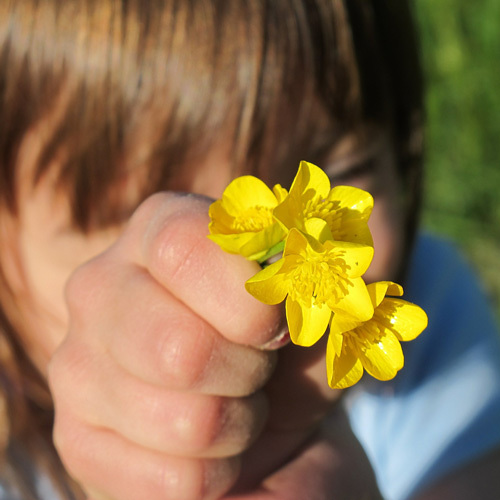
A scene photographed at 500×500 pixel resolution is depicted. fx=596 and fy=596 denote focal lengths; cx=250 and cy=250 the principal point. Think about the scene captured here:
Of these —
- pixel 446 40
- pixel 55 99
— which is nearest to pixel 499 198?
pixel 446 40

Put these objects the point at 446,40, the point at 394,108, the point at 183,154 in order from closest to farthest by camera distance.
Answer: the point at 183,154 → the point at 394,108 → the point at 446,40

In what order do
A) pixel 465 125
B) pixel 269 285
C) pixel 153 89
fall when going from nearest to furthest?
pixel 269 285, pixel 153 89, pixel 465 125

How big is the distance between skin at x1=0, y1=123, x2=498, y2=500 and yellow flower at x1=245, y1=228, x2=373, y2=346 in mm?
42

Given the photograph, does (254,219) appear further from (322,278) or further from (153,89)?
(153,89)

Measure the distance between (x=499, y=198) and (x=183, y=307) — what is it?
140 centimetres

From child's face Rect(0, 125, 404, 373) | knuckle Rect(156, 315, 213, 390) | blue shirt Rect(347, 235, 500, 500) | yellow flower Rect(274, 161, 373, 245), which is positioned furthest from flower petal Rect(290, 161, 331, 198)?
blue shirt Rect(347, 235, 500, 500)

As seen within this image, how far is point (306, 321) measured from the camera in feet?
0.94

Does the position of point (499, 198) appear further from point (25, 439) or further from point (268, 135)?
point (25, 439)

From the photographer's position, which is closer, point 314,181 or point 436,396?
point 314,181

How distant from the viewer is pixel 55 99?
2.18 ft

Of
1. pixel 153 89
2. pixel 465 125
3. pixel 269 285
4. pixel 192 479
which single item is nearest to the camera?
pixel 269 285

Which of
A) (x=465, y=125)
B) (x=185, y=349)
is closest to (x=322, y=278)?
(x=185, y=349)

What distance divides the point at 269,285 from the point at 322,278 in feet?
0.09

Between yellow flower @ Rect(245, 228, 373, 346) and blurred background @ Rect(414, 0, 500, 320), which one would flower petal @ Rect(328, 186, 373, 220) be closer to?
yellow flower @ Rect(245, 228, 373, 346)
